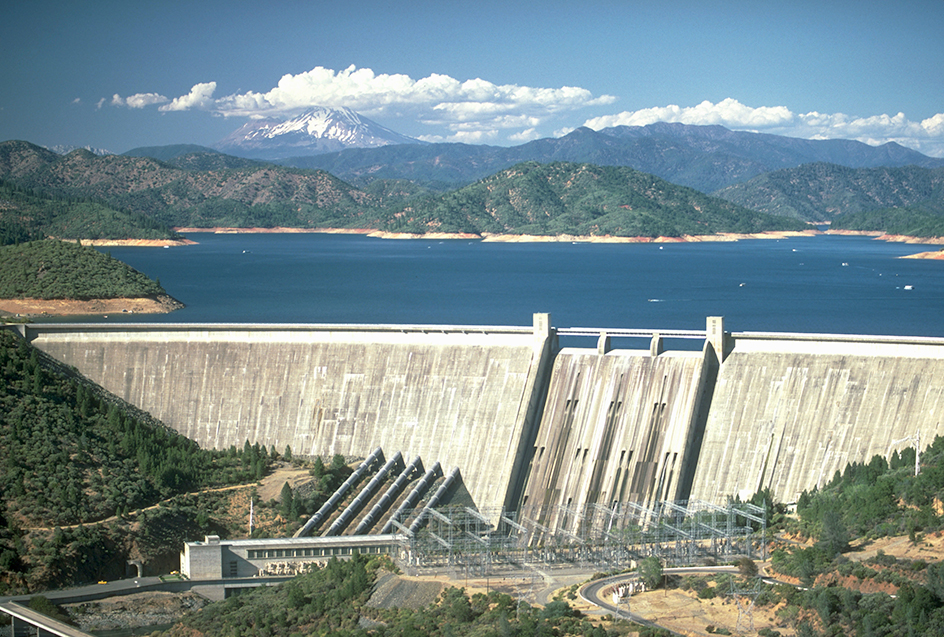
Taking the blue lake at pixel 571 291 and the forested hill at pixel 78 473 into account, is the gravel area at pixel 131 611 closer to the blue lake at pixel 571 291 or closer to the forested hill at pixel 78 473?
the forested hill at pixel 78 473

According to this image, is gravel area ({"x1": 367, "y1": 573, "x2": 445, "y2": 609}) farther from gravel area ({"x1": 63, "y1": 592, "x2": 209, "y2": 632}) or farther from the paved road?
gravel area ({"x1": 63, "y1": 592, "x2": 209, "y2": 632})

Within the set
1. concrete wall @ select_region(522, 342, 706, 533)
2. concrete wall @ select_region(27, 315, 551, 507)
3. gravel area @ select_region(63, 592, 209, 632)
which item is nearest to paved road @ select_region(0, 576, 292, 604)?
gravel area @ select_region(63, 592, 209, 632)

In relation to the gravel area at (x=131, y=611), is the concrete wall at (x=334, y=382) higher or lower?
higher

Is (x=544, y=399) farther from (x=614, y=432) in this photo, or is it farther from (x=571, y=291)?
(x=571, y=291)

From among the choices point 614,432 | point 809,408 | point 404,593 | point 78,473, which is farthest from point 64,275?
point 809,408

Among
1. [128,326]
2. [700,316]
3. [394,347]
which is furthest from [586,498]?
[700,316]

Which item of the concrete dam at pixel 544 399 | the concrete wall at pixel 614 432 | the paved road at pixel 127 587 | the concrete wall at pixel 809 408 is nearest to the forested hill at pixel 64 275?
the concrete dam at pixel 544 399
